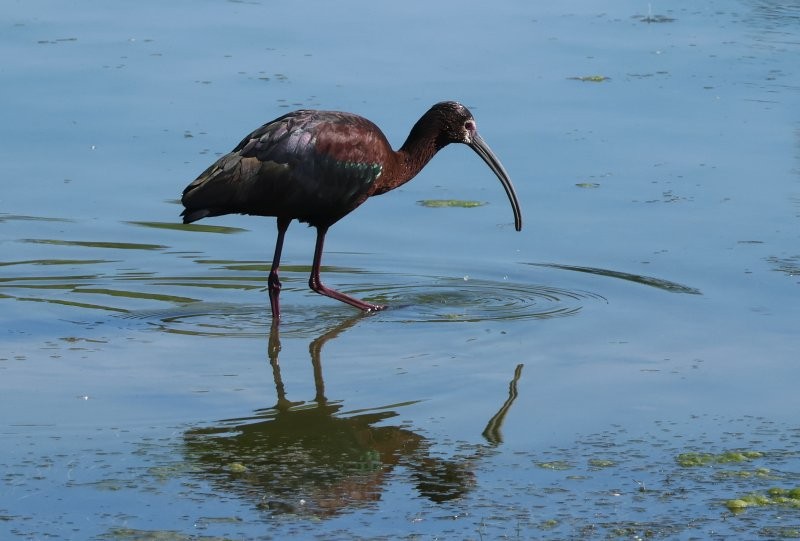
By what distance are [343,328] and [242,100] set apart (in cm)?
462

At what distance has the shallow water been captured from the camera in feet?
19.7

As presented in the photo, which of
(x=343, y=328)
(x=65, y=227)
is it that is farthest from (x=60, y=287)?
(x=343, y=328)

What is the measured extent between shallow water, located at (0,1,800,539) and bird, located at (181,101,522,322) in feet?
1.62

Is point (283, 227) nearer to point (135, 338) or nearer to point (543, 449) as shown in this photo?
point (135, 338)

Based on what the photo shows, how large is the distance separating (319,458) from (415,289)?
3008 mm

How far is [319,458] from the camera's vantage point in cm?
642

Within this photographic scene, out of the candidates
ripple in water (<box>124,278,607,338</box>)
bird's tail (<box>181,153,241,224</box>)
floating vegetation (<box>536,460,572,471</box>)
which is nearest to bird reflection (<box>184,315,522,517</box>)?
floating vegetation (<box>536,460,572,471</box>)

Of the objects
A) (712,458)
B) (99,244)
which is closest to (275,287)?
(99,244)

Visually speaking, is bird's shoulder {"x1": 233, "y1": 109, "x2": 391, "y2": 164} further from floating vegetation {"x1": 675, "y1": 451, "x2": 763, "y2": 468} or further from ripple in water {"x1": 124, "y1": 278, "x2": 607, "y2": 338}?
floating vegetation {"x1": 675, "y1": 451, "x2": 763, "y2": 468}

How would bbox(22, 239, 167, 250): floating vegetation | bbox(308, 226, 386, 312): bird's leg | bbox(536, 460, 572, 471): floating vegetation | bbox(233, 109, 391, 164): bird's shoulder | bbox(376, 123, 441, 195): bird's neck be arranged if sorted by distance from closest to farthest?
bbox(536, 460, 572, 471): floating vegetation
bbox(233, 109, 391, 164): bird's shoulder
bbox(308, 226, 386, 312): bird's leg
bbox(376, 123, 441, 195): bird's neck
bbox(22, 239, 167, 250): floating vegetation

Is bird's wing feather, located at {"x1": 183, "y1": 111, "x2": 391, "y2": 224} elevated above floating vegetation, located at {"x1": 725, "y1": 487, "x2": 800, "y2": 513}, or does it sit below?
above

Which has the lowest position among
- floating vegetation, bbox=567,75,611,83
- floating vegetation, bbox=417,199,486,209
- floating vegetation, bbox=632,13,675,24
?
floating vegetation, bbox=417,199,486,209

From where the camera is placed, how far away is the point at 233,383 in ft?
24.7

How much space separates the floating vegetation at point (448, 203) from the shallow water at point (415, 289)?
63 millimetres
